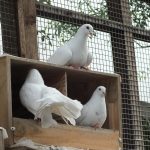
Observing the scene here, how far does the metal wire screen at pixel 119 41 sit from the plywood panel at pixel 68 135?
39 centimetres

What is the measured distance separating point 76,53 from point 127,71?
0.54 metres

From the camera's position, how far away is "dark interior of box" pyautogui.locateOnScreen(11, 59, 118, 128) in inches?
68.3

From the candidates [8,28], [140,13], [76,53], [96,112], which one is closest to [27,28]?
[8,28]

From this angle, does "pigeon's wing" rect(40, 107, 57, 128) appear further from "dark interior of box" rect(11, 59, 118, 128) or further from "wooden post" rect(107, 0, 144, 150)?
"wooden post" rect(107, 0, 144, 150)

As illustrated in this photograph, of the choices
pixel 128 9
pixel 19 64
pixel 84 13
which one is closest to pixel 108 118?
pixel 19 64

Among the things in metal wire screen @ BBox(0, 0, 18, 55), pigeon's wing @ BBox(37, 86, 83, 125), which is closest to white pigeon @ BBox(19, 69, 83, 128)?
pigeon's wing @ BBox(37, 86, 83, 125)

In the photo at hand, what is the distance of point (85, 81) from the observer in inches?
75.2

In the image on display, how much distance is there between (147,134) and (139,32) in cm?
42

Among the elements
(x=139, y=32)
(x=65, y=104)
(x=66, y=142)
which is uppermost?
(x=139, y=32)

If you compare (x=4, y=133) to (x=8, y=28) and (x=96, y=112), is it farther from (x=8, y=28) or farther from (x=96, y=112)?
(x=8, y=28)

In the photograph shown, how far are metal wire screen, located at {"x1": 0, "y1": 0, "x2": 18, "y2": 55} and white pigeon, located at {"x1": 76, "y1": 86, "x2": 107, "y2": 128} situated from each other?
372 mm

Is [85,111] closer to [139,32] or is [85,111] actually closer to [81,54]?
[81,54]

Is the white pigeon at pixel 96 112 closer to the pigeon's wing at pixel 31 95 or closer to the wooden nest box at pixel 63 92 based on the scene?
the wooden nest box at pixel 63 92

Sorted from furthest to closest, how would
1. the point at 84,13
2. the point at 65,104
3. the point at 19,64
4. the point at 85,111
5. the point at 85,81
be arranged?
the point at 84,13, the point at 85,81, the point at 85,111, the point at 19,64, the point at 65,104
